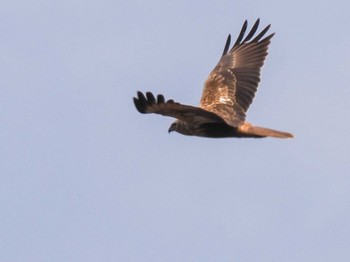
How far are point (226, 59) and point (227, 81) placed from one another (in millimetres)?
1288

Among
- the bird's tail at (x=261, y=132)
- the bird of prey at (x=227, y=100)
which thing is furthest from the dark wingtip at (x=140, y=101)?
the bird's tail at (x=261, y=132)

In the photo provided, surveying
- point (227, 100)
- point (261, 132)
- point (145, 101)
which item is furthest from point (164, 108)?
point (227, 100)

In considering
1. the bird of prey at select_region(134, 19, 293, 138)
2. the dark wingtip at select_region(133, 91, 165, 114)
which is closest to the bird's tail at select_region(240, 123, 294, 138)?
the bird of prey at select_region(134, 19, 293, 138)

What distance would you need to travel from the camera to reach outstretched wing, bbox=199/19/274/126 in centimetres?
1922

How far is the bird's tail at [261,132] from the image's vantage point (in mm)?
17000

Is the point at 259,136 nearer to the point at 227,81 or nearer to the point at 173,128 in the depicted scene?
the point at 173,128

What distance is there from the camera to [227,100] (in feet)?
64.3

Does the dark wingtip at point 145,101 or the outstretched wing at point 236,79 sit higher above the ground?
the outstretched wing at point 236,79

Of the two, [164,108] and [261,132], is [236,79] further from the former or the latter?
[164,108]

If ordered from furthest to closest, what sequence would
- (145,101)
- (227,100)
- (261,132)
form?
1. (227,100)
2. (261,132)
3. (145,101)

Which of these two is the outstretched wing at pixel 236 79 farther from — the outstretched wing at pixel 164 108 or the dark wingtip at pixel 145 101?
the dark wingtip at pixel 145 101

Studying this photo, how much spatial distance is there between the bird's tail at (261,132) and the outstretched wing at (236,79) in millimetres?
301

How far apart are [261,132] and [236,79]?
316 centimetres

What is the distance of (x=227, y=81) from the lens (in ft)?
66.8
